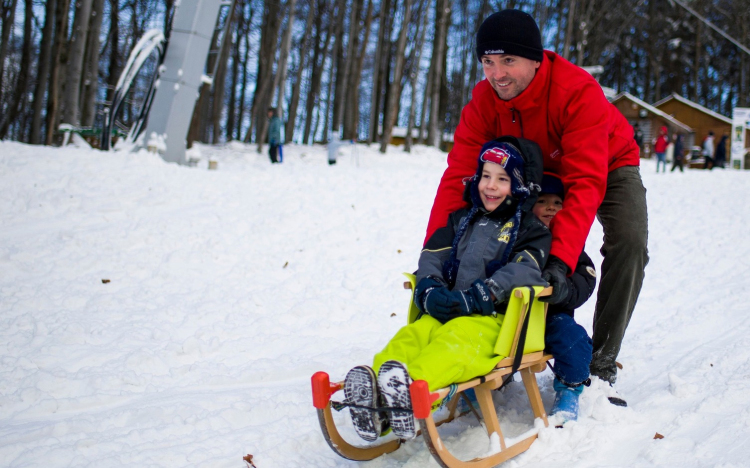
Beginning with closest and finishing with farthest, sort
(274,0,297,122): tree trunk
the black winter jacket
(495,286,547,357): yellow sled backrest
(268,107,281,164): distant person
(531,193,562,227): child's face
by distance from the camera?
(495,286,547,357): yellow sled backrest
the black winter jacket
(531,193,562,227): child's face
(268,107,281,164): distant person
(274,0,297,122): tree trunk

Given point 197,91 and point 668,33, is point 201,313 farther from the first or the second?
point 668,33

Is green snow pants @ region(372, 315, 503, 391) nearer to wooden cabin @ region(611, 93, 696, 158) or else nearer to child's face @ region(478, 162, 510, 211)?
child's face @ region(478, 162, 510, 211)

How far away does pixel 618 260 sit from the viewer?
2865 mm

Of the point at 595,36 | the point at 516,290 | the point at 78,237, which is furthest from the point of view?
the point at 595,36

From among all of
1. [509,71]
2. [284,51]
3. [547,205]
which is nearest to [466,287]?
[547,205]

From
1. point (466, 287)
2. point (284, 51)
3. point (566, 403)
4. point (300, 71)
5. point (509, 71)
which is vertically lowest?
point (566, 403)

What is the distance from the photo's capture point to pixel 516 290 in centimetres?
230

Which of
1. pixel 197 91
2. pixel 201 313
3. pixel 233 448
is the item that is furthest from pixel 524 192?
pixel 197 91

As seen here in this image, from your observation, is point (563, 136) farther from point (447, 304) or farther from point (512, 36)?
point (447, 304)

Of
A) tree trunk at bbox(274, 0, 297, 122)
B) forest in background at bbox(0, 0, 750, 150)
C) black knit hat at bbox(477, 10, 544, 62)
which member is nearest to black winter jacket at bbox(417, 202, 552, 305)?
black knit hat at bbox(477, 10, 544, 62)

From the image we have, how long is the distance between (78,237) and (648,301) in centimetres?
559

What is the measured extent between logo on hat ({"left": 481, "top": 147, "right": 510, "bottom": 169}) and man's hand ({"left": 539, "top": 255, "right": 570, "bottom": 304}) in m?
0.50

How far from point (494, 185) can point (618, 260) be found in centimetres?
75

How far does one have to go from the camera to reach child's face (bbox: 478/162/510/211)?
2709 mm
